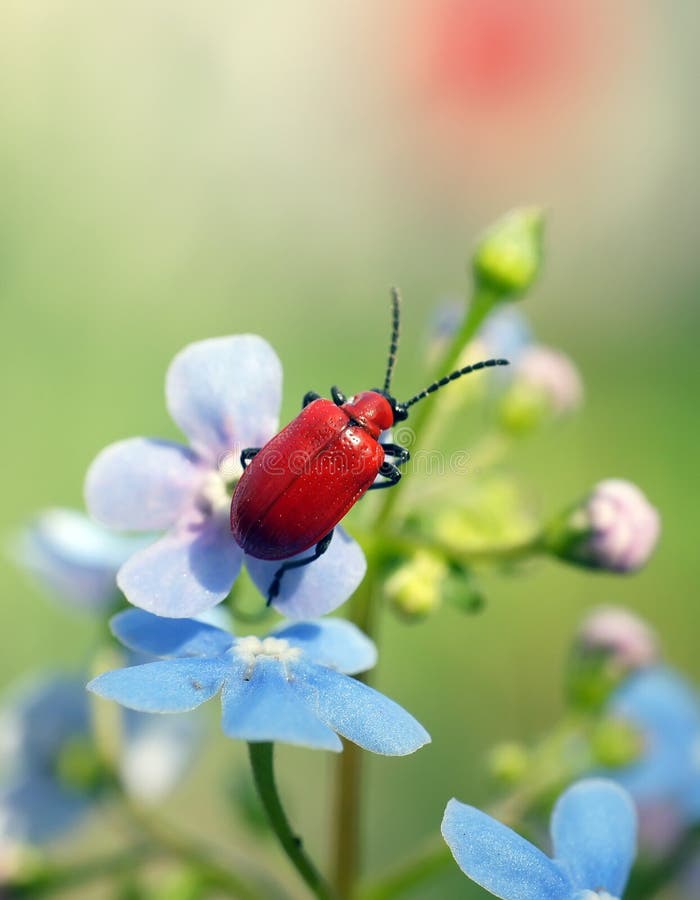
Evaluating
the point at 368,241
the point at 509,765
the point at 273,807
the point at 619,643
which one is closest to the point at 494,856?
the point at 273,807

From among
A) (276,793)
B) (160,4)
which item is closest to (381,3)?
(160,4)

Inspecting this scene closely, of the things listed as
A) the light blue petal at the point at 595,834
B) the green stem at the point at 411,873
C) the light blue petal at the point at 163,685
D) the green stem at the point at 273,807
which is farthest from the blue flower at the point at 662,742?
the light blue petal at the point at 163,685

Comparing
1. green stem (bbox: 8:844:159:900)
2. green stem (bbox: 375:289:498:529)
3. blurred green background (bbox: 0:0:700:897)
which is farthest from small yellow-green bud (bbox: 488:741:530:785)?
blurred green background (bbox: 0:0:700:897)

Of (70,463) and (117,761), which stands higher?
(117,761)

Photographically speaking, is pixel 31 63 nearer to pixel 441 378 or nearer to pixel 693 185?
pixel 693 185

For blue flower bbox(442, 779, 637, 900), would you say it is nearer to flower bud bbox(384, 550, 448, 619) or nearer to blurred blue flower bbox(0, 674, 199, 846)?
flower bud bbox(384, 550, 448, 619)
